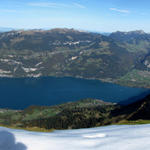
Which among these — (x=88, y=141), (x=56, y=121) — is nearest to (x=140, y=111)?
(x=56, y=121)

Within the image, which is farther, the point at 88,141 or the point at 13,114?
the point at 13,114

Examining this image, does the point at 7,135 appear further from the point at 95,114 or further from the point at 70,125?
the point at 95,114

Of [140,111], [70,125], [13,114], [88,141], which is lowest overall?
[13,114]

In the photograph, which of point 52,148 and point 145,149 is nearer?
point 145,149

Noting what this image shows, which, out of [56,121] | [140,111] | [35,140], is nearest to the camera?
[35,140]

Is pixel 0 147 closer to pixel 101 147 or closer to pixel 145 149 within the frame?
pixel 101 147

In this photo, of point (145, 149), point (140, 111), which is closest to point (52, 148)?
point (145, 149)

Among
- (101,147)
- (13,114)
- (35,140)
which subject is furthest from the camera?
(13,114)

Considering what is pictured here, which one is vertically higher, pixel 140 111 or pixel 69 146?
pixel 69 146

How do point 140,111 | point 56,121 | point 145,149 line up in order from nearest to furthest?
point 145,149, point 140,111, point 56,121
